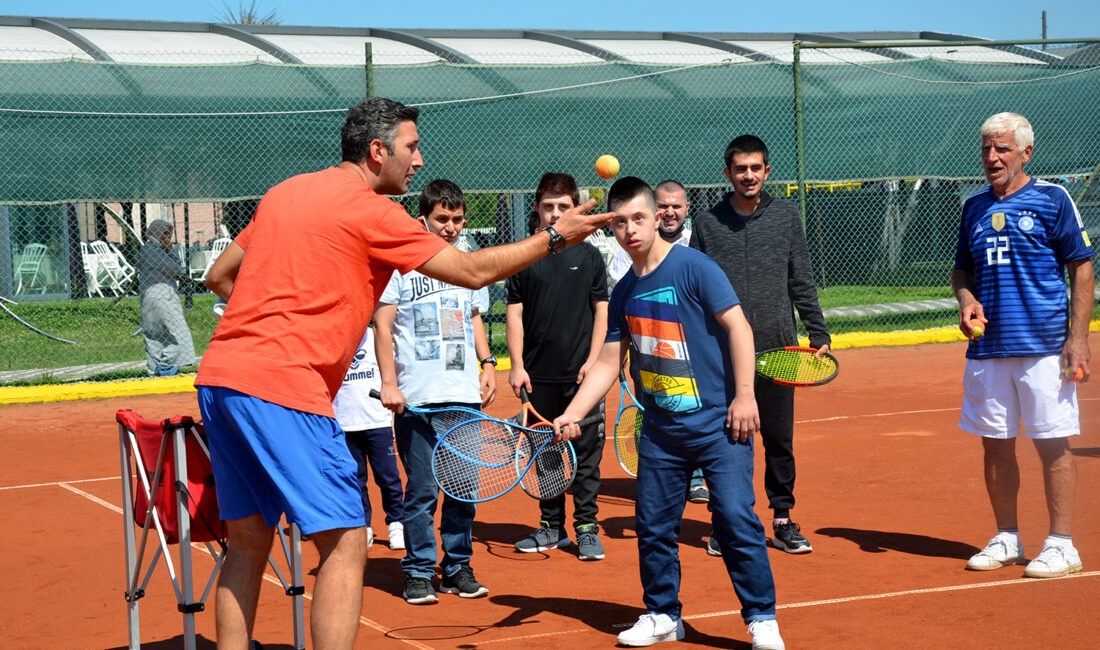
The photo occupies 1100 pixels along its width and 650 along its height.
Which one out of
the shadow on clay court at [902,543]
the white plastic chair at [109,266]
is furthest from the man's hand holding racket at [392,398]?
the white plastic chair at [109,266]

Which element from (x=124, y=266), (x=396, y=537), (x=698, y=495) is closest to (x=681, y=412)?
(x=396, y=537)

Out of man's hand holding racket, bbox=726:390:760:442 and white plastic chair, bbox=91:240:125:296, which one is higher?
white plastic chair, bbox=91:240:125:296

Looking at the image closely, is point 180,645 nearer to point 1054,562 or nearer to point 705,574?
point 705,574

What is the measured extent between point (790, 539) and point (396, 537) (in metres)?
2.13

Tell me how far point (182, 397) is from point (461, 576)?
786cm

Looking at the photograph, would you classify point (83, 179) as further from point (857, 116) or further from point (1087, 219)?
point (1087, 219)

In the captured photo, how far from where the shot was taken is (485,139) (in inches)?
578

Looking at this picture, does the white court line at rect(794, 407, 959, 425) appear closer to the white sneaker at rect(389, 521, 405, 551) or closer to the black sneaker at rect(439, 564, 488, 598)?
the white sneaker at rect(389, 521, 405, 551)

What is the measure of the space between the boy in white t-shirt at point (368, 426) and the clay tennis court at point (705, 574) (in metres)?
0.36

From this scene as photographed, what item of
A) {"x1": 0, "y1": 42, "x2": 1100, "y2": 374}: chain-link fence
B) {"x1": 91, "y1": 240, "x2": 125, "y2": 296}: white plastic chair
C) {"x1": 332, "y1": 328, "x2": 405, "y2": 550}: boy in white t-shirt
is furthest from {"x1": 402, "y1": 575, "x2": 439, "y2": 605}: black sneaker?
{"x1": 91, "y1": 240, "x2": 125, "y2": 296}: white plastic chair

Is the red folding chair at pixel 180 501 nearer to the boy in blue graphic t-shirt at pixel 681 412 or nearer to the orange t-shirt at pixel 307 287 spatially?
the orange t-shirt at pixel 307 287

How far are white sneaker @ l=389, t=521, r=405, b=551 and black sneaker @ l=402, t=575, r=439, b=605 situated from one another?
1.20m

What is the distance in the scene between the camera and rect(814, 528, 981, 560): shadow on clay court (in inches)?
257

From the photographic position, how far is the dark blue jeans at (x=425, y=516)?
19.9 feet
